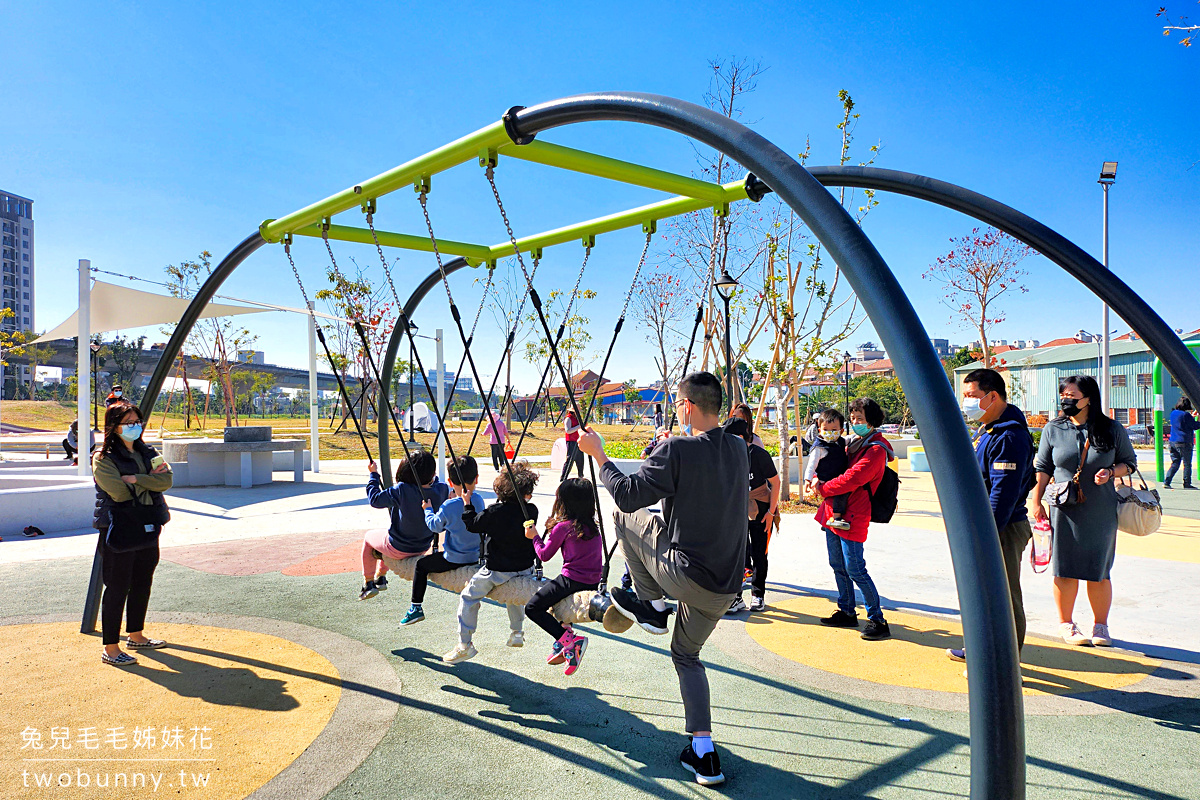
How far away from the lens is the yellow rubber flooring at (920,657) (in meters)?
3.95

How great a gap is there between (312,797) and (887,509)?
12.4 ft

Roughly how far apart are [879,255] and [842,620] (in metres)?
3.53

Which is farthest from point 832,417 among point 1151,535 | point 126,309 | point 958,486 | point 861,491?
point 126,309

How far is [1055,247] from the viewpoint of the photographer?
3.34 meters

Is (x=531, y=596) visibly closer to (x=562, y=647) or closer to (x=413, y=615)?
(x=562, y=647)

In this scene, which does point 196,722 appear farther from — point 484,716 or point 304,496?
point 304,496

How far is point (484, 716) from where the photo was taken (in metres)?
3.58

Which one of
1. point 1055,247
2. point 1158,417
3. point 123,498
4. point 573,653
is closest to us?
point 1055,247

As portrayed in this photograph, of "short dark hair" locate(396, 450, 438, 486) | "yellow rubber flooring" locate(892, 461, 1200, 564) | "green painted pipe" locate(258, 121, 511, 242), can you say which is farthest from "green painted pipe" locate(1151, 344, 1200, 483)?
"green painted pipe" locate(258, 121, 511, 242)

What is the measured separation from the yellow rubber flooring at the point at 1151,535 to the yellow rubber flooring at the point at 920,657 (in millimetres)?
1304

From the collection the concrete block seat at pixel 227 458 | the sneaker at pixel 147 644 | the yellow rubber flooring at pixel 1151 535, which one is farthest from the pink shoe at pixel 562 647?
the concrete block seat at pixel 227 458

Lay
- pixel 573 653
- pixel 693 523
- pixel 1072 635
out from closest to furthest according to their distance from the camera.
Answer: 1. pixel 693 523
2. pixel 573 653
3. pixel 1072 635

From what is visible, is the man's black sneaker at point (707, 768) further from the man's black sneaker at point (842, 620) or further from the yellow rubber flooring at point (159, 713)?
the man's black sneaker at point (842, 620)

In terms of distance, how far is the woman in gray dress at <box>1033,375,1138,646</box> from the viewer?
167 inches
